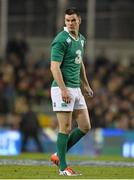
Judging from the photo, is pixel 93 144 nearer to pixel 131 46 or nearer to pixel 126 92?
pixel 126 92

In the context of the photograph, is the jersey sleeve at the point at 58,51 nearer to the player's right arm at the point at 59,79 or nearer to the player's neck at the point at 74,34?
the player's right arm at the point at 59,79

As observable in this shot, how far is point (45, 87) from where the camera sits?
27109 mm

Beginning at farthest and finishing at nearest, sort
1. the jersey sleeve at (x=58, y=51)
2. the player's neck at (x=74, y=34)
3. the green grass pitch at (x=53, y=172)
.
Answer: the player's neck at (x=74, y=34)
the jersey sleeve at (x=58, y=51)
the green grass pitch at (x=53, y=172)

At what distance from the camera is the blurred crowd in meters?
24.9

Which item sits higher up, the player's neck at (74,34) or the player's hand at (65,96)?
the player's neck at (74,34)

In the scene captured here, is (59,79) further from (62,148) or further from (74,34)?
(62,148)

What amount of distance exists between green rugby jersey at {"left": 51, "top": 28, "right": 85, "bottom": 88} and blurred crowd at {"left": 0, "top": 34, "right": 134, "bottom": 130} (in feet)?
37.6

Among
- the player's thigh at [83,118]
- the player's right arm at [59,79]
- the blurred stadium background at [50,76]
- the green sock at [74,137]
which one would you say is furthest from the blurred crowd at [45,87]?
the player's right arm at [59,79]

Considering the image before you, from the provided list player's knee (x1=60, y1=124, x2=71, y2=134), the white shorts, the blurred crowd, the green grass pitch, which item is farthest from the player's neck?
the blurred crowd

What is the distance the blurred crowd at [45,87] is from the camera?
81.7 feet

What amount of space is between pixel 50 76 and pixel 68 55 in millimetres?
14393

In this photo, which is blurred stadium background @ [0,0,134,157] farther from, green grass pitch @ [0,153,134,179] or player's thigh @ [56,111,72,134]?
player's thigh @ [56,111,72,134]

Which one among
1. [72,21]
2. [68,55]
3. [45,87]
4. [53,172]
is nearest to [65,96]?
[68,55]

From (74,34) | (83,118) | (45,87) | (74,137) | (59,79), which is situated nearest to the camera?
(59,79)
